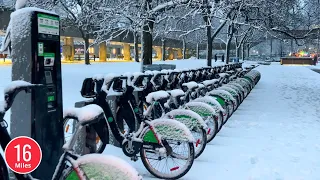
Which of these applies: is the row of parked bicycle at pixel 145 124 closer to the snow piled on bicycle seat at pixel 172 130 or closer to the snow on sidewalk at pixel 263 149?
the snow piled on bicycle seat at pixel 172 130

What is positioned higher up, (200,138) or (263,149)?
(200,138)

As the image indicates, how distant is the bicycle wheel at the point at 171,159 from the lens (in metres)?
4.08

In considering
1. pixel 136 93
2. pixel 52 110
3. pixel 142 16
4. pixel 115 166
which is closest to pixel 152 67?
A: pixel 142 16

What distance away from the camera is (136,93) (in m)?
4.88

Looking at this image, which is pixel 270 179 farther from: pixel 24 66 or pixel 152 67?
pixel 152 67

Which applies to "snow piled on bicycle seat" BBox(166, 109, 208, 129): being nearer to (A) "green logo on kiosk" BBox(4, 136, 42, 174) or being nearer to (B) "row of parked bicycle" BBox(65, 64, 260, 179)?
(B) "row of parked bicycle" BBox(65, 64, 260, 179)

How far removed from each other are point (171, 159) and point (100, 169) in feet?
6.43

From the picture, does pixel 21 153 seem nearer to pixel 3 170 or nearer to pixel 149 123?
pixel 3 170

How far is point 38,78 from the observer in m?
3.01

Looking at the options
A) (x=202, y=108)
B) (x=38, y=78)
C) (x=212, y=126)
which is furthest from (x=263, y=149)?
(x=38, y=78)

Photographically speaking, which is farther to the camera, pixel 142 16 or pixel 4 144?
pixel 142 16

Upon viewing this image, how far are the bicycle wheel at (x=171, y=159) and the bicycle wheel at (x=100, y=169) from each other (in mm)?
1680

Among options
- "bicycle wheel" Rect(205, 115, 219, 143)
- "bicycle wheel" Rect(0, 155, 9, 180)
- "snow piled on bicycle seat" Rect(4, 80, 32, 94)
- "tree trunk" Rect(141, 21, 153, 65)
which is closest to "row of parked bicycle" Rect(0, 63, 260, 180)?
"bicycle wheel" Rect(205, 115, 219, 143)

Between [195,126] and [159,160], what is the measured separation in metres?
0.77
